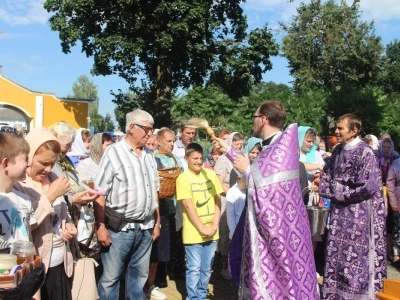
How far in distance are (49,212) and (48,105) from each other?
31.0m

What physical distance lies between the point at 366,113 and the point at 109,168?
14965 mm

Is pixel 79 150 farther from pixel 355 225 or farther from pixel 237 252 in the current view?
pixel 355 225

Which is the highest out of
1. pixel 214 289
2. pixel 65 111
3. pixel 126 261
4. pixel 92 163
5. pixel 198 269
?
pixel 65 111

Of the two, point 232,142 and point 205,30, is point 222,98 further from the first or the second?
point 205,30

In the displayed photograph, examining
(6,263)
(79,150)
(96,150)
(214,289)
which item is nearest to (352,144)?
(214,289)

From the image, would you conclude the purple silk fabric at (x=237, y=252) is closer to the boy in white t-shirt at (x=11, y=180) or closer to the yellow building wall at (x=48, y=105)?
the boy in white t-shirt at (x=11, y=180)

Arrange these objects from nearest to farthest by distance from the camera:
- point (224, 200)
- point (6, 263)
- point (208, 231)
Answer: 1. point (6, 263)
2. point (208, 231)
3. point (224, 200)

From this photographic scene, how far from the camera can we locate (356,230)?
5023mm

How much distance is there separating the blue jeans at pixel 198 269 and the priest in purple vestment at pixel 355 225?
128 cm

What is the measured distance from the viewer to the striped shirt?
4352 mm

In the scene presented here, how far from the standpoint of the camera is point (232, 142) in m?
6.78

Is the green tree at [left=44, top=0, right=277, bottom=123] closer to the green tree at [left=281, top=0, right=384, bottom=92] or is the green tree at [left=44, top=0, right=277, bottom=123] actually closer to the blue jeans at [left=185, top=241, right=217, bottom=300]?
the green tree at [left=281, top=0, right=384, bottom=92]

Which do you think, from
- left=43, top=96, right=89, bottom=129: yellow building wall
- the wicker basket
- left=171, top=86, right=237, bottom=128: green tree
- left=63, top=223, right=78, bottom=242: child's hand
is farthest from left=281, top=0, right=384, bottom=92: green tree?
left=63, top=223, right=78, bottom=242: child's hand

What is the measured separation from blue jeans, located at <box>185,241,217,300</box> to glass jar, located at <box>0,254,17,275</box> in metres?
2.69
